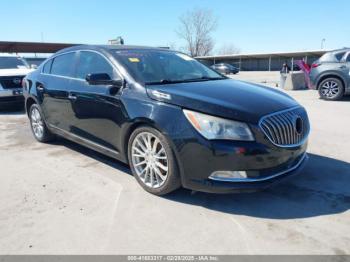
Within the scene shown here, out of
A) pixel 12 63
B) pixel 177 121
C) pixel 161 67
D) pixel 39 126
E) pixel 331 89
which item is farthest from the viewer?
pixel 331 89

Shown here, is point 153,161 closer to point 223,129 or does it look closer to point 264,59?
point 223,129

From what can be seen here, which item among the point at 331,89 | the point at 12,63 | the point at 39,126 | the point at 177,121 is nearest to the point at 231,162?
the point at 177,121

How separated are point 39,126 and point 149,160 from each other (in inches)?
123

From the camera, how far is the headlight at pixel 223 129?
9.77ft

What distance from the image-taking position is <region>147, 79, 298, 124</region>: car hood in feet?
10.0

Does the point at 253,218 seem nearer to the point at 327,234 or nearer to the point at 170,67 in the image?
the point at 327,234

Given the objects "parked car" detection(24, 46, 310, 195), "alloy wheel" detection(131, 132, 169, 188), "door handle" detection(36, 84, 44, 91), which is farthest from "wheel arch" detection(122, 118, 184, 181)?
"door handle" detection(36, 84, 44, 91)

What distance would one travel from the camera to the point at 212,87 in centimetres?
370

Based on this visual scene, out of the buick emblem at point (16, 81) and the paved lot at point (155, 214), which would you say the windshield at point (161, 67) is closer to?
the paved lot at point (155, 214)

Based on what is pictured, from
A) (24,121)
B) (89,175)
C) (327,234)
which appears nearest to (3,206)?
(89,175)

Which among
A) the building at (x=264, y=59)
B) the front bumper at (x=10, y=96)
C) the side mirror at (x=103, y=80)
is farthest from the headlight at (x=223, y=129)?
the building at (x=264, y=59)

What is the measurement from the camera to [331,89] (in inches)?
428

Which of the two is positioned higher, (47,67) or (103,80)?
(47,67)

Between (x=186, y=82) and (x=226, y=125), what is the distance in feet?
3.63
